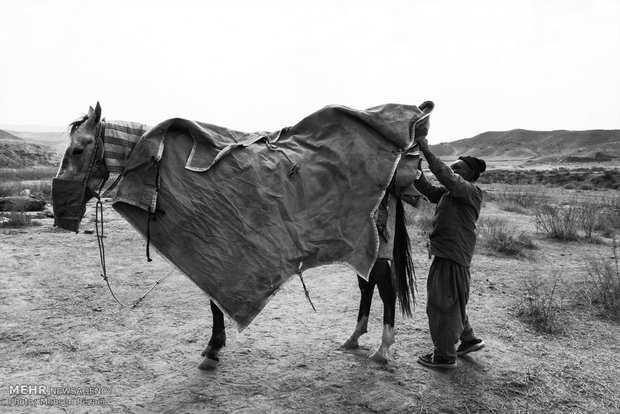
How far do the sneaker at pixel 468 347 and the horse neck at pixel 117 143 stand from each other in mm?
3248

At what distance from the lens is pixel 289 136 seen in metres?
3.80

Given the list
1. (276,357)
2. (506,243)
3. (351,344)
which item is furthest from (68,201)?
(506,243)

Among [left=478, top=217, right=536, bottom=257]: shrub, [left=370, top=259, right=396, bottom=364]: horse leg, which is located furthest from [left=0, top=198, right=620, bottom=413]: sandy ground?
[left=478, top=217, right=536, bottom=257]: shrub

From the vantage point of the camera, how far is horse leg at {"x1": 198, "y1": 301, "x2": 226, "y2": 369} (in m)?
3.53

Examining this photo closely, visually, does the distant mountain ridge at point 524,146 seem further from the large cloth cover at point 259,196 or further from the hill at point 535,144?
the large cloth cover at point 259,196

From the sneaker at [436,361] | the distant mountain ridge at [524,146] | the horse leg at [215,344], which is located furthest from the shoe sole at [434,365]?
the distant mountain ridge at [524,146]

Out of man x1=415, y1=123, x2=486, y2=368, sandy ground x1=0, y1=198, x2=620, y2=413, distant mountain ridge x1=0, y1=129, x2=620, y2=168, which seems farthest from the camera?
distant mountain ridge x1=0, y1=129, x2=620, y2=168

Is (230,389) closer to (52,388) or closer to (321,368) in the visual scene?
(321,368)

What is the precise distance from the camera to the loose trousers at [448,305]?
3.47m

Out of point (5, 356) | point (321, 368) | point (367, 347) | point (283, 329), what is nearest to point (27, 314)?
point (5, 356)

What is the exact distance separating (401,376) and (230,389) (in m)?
1.37

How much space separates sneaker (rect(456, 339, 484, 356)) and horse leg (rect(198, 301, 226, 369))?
6.82ft

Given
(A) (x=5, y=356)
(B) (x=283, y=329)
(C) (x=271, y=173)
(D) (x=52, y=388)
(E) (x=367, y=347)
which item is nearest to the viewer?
(D) (x=52, y=388)

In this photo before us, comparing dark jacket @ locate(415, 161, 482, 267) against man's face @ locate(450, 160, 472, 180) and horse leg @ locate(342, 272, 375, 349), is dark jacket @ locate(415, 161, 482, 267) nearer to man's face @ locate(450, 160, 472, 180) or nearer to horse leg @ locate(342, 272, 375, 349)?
man's face @ locate(450, 160, 472, 180)
